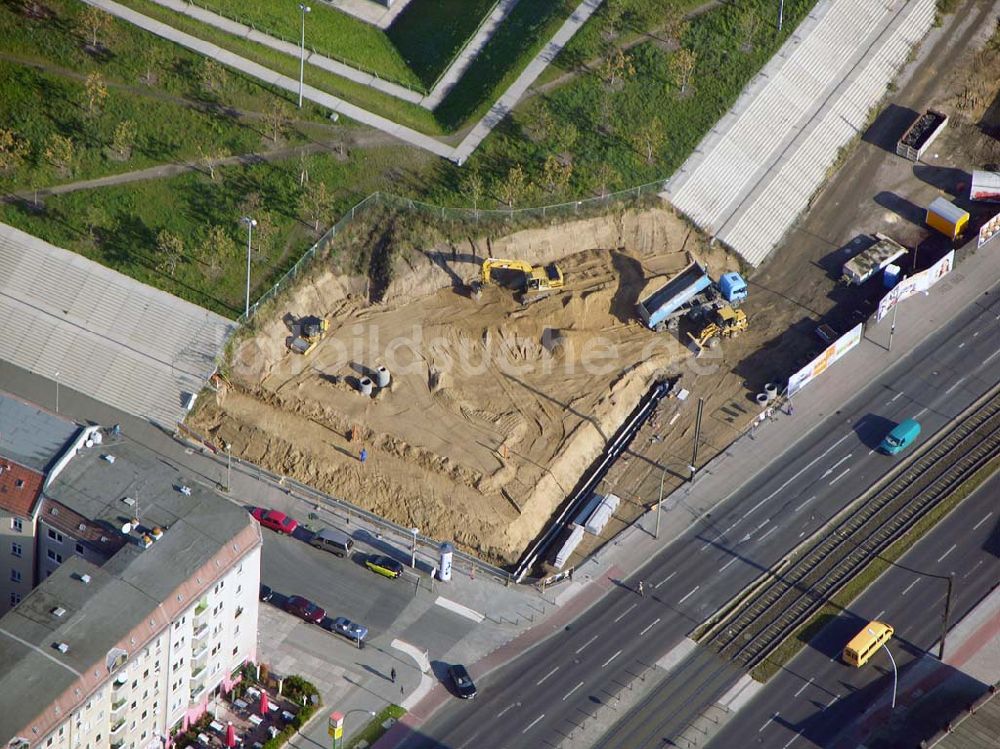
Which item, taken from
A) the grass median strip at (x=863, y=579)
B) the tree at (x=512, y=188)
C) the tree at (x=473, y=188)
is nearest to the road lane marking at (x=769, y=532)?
the grass median strip at (x=863, y=579)

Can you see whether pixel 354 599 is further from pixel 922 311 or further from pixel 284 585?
pixel 922 311

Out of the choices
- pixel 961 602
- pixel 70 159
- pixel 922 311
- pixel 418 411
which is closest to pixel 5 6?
pixel 70 159

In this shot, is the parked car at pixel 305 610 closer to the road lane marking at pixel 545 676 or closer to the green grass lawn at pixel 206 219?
the road lane marking at pixel 545 676

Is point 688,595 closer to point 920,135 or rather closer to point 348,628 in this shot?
point 348,628

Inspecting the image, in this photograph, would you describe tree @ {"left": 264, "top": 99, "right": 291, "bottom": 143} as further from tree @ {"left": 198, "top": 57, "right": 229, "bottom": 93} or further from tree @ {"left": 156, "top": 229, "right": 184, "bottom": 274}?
tree @ {"left": 156, "top": 229, "right": 184, "bottom": 274}

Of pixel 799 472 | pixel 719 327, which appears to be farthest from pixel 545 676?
pixel 719 327
